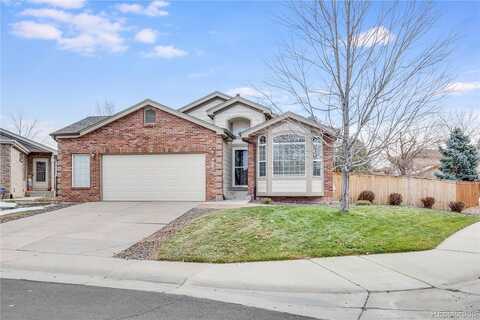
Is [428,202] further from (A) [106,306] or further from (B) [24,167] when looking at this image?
(B) [24,167]

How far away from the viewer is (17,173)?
25078mm

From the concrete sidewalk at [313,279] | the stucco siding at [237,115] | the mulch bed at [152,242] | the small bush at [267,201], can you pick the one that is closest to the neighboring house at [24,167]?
the stucco siding at [237,115]

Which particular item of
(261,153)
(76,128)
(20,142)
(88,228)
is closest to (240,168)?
(261,153)

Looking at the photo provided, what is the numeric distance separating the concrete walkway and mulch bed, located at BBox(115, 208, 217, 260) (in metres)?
0.44

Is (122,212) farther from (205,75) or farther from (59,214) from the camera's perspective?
(205,75)

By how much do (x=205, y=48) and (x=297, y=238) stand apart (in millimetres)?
8935

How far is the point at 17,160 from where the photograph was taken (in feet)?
82.3

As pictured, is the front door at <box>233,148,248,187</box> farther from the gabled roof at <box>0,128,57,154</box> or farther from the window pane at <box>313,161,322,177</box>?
the gabled roof at <box>0,128,57,154</box>

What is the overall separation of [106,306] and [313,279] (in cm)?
319

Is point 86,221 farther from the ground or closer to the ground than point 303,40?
closer to the ground

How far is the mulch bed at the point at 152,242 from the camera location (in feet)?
27.6

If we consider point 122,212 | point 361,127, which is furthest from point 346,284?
point 122,212

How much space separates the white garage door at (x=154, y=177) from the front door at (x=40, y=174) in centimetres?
1090

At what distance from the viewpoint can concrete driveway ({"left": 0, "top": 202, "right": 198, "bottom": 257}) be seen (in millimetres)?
9320
